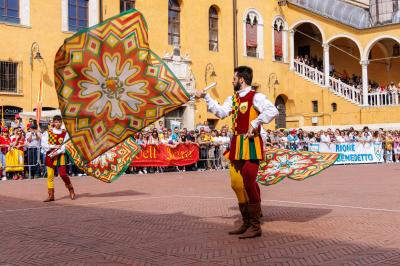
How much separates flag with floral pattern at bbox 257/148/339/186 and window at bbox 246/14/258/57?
90.5 ft

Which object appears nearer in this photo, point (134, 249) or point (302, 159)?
point (134, 249)

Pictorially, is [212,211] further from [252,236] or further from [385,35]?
[385,35]

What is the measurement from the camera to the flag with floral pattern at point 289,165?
28.6 feet

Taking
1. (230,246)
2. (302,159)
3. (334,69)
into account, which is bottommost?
(230,246)

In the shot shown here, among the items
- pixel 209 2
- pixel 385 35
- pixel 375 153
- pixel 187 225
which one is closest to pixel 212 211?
pixel 187 225

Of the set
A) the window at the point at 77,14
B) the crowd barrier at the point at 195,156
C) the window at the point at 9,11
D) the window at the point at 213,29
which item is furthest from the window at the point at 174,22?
the crowd barrier at the point at 195,156

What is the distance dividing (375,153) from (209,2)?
1292 cm

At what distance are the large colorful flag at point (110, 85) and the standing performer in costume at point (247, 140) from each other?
62cm

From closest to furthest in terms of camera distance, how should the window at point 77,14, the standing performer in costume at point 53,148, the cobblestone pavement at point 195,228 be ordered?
1. the cobblestone pavement at point 195,228
2. the standing performer in costume at point 53,148
3. the window at point 77,14

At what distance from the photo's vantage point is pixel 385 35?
1471 inches

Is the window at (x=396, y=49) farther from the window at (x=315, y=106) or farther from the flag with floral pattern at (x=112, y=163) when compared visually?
the flag with floral pattern at (x=112, y=163)

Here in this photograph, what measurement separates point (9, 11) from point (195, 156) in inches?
400

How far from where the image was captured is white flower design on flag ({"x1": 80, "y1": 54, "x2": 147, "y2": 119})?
286 inches

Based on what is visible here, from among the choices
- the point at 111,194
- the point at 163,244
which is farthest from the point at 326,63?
the point at 163,244
